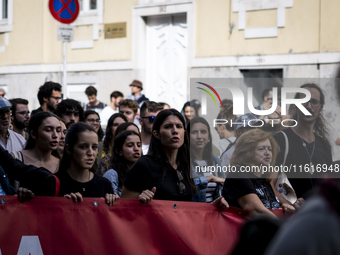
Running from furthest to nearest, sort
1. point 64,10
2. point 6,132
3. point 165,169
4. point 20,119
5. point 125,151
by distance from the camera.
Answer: point 64,10
point 20,119
point 6,132
point 125,151
point 165,169

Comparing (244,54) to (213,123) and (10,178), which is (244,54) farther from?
(10,178)

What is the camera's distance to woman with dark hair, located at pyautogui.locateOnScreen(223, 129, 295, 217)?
14.0 feet

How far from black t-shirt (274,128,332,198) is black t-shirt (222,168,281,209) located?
307 mm

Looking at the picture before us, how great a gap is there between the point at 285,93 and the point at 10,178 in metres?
2.54

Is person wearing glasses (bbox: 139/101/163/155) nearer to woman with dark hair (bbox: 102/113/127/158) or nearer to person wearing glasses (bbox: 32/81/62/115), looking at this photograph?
woman with dark hair (bbox: 102/113/127/158)

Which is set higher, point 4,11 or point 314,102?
point 4,11

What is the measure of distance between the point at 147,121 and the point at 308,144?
3.05m

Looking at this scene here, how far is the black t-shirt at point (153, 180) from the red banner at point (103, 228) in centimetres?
10

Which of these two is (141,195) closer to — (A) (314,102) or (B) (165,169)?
(B) (165,169)

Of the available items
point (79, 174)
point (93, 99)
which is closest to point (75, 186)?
point (79, 174)

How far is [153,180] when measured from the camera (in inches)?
174

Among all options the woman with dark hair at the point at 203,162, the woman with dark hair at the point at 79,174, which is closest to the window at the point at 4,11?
the woman with dark hair at the point at 203,162

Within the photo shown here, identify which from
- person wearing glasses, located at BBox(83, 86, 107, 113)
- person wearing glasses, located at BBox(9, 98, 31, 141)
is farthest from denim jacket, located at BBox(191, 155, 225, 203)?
person wearing glasses, located at BBox(83, 86, 107, 113)

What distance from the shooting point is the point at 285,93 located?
16.0 feet
